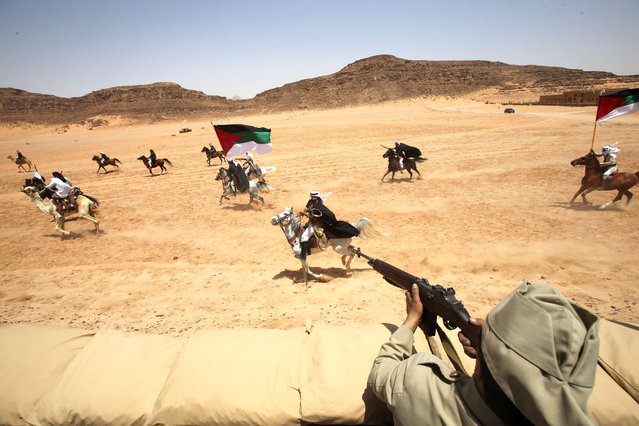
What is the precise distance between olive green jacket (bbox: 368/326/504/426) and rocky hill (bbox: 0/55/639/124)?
76.6 metres

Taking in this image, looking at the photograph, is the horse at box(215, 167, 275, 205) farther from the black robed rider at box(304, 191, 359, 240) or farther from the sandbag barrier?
the sandbag barrier

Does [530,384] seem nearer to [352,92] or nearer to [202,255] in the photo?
[202,255]

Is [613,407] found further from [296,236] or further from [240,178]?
[240,178]

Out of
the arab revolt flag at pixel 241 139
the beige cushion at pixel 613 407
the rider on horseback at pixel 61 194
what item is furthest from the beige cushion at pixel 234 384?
the rider on horseback at pixel 61 194

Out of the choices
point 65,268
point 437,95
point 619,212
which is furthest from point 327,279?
point 437,95

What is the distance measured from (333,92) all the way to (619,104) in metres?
84.7

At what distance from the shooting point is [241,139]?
12312 millimetres

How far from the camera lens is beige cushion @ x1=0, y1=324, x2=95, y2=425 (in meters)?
2.82

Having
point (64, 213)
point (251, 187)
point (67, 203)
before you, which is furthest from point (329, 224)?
point (64, 213)

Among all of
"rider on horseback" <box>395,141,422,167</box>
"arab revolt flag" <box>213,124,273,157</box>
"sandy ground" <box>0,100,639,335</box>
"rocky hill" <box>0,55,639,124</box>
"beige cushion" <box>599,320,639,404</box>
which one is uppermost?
"rocky hill" <box>0,55,639,124</box>

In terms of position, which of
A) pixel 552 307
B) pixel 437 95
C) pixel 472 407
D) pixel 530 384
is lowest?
pixel 472 407

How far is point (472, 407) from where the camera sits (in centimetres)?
175

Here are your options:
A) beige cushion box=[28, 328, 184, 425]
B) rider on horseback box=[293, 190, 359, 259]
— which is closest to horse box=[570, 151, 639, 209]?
rider on horseback box=[293, 190, 359, 259]

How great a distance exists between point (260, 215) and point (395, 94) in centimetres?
7967
